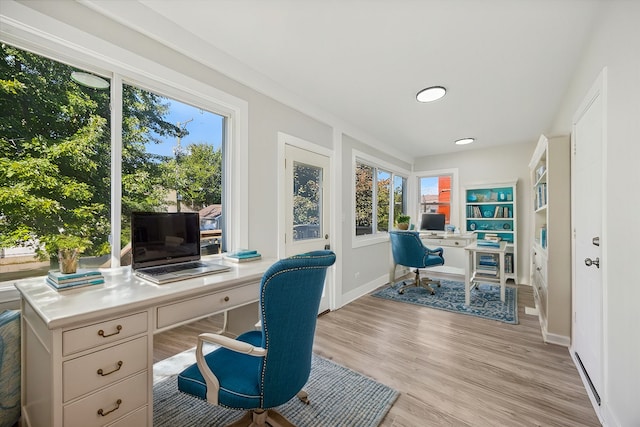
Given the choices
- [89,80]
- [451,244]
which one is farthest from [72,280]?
[451,244]

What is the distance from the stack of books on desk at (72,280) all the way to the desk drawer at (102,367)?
0.41 m

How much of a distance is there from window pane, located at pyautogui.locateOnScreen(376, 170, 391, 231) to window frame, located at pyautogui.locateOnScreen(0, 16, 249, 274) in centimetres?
315

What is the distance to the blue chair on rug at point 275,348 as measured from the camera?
43.9 inches

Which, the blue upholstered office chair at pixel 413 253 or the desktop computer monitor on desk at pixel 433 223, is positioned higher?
the desktop computer monitor on desk at pixel 433 223

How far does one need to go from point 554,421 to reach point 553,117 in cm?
371

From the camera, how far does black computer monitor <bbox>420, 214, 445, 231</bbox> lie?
512 centimetres

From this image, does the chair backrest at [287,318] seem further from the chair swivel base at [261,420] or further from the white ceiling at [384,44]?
the white ceiling at [384,44]

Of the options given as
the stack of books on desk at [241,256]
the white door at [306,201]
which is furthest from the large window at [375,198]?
the stack of books on desk at [241,256]

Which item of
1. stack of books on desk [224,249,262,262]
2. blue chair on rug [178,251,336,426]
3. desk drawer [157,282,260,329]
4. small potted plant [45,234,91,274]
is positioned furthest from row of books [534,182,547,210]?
small potted plant [45,234,91,274]

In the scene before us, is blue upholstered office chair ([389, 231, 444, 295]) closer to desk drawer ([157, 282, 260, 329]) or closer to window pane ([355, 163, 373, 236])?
window pane ([355, 163, 373, 236])

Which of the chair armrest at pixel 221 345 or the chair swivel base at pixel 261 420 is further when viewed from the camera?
the chair swivel base at pixel 261 420

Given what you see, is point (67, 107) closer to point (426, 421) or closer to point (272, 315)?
point (272, 315)

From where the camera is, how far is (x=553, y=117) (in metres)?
3.61

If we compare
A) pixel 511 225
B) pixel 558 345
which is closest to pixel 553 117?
pixel 511 225
